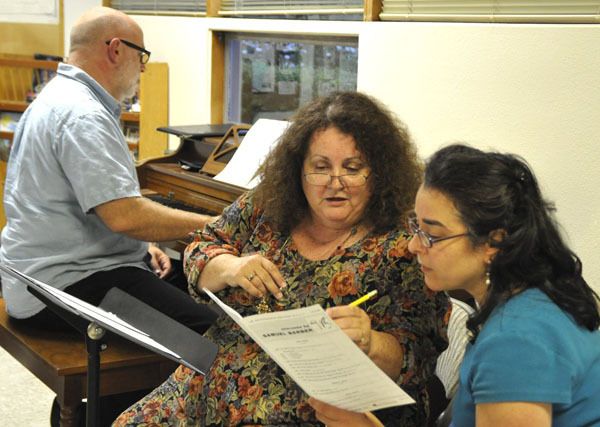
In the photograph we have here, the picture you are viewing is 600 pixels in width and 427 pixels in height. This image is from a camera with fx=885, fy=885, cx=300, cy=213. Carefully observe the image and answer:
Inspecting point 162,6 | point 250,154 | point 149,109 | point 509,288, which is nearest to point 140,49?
point 250,154

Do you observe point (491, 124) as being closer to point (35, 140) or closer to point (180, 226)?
point (180, 226)

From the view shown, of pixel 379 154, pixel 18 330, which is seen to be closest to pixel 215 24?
pixel 18 330

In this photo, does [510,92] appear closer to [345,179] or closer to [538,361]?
[345,179]

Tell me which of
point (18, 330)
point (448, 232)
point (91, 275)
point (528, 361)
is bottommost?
point (18, 330)

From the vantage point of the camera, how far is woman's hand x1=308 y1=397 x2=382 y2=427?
1679 millimetres

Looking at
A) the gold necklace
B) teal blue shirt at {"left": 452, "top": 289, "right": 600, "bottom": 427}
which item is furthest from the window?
teal blue shirt at {"left": 452, "top": 289, "right": 600, "bottom": 427}

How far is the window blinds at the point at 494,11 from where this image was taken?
2678 mm

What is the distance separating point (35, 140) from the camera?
107 inches

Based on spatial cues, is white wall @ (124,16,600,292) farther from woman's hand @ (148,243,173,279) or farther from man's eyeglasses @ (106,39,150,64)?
woman's hand @ (148,243,173,279)

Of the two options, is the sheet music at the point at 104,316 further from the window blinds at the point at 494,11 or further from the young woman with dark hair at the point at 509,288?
the window blinds at the point at 494,11

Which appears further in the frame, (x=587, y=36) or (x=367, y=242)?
(x=587, y=36)

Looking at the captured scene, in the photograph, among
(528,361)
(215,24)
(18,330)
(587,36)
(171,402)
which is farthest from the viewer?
(215,24)

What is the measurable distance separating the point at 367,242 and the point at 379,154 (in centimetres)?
21

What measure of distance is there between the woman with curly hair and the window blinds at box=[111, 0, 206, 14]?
286 centimetres
